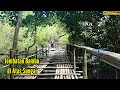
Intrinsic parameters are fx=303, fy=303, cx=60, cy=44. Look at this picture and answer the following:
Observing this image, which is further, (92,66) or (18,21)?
(92,66)

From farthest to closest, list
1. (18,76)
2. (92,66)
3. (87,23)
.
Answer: (87,23)
(92,66)
(18,76)

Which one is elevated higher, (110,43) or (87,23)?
(87,23)

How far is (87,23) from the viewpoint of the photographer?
4.18 m

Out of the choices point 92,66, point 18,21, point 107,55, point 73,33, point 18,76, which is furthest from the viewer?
point 73,33

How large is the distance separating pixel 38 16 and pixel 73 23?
0.93m

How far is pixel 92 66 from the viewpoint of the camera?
360cm
